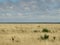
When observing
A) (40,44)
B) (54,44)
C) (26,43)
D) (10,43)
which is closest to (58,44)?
(54,44)

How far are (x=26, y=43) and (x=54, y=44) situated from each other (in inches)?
117

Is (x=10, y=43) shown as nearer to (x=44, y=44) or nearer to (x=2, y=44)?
(x=2, y=44)

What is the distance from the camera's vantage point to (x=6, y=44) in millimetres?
22984

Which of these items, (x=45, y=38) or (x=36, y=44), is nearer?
(x=36, y=44)

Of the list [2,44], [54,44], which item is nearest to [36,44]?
[54,44]

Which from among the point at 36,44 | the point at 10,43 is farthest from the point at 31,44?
the point at 10,43

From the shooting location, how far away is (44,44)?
22969 mm

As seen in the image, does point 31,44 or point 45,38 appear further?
point 45,38

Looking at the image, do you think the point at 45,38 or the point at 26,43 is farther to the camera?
the point at 45,38

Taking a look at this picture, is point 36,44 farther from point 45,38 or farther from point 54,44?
point 45,38

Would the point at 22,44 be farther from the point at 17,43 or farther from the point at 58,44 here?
the point at 58,44

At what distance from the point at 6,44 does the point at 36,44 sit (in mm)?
3135

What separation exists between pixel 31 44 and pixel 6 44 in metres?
2.62

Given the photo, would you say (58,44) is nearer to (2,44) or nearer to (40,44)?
(40,44)
